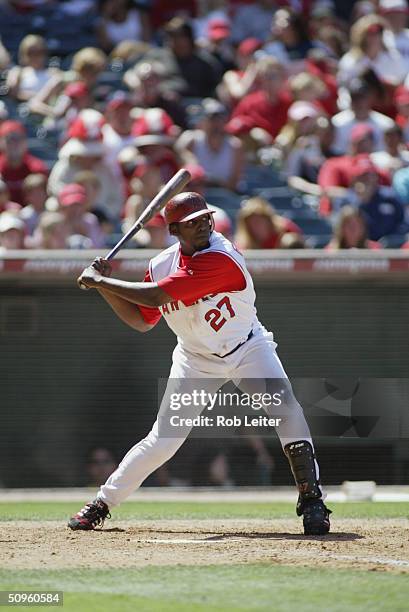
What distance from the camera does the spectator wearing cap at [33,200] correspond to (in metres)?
10.5

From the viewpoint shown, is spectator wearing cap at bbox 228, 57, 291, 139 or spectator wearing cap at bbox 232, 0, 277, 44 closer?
spectator wearing cap at bbox 228, 57, 291, 139

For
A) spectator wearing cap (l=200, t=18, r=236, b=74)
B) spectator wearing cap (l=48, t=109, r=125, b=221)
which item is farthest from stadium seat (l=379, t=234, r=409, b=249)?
spectator wearing cap (l=200, t=18, r=236, b=74)

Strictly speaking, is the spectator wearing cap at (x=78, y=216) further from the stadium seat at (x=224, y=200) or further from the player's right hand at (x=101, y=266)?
the player's right hand at (x=101, y=266)

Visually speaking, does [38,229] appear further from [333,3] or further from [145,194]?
[333,3]

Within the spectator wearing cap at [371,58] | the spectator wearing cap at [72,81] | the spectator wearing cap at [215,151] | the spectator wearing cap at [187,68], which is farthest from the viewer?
the spectator wearing cap at [187,68]

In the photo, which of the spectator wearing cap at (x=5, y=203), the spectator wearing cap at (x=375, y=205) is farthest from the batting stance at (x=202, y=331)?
the spectator wearing cap at (x=375, y=205)

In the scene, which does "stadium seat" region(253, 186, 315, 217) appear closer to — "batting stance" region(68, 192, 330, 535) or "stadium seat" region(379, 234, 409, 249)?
"stadium seat" region(379, 234, 409, 249)

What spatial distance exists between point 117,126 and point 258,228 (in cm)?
233

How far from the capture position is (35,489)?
9.04 metres

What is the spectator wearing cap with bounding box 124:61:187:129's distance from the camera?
11891 mm

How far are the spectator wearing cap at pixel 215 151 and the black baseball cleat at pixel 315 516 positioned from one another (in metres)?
5.49

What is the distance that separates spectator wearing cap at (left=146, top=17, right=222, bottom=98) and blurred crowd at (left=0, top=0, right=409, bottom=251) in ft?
0.06

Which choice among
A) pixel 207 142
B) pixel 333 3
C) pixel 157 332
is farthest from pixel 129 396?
pixel 333 3

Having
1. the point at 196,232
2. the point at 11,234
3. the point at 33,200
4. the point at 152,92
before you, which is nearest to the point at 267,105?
the point at 152,92
